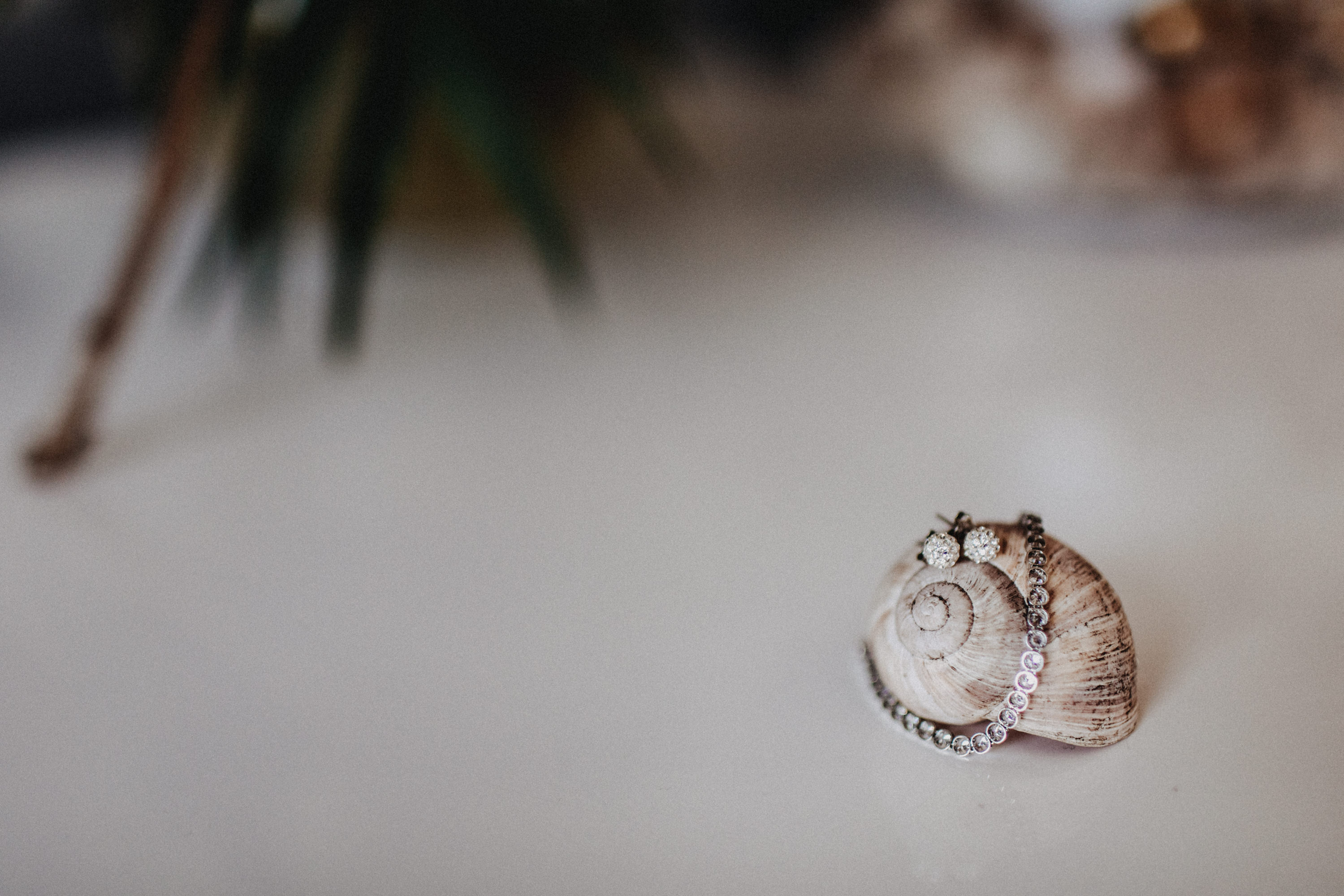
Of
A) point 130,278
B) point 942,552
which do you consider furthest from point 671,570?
point 130,278

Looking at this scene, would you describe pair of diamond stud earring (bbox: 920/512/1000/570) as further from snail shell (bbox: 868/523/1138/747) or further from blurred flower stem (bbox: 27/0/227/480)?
blurred flower stem (bbox: 27/0/227/480)

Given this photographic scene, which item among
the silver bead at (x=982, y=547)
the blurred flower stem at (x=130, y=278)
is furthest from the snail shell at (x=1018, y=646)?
the blurred flower stem at (x=130, y=278)

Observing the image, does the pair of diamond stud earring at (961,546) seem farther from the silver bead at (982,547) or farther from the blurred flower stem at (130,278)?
the blurred flower stem at (130,278)

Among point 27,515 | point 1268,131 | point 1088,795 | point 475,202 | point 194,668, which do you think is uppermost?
point 475,202

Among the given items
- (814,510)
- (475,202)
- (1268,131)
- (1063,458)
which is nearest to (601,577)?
(814,510)

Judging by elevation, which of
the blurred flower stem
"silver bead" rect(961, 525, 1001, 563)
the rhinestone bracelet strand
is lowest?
the rhinestone bracelet strand

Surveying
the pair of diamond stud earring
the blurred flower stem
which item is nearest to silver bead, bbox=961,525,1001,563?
the pair of diamond stud earring

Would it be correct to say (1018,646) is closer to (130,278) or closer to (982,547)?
(982,547)

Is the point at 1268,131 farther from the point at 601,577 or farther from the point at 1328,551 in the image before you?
the point at 601,577
